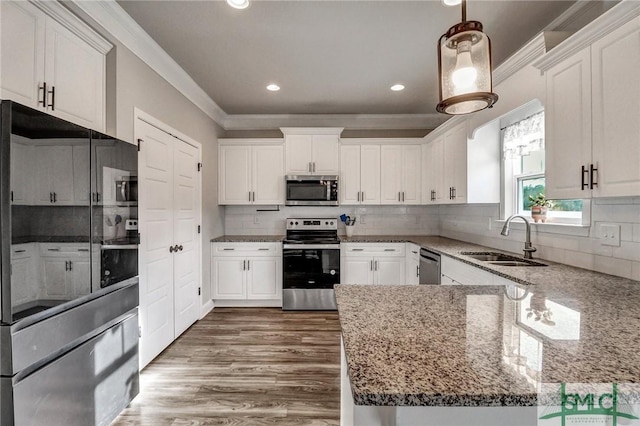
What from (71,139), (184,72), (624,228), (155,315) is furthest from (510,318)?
(184,72)

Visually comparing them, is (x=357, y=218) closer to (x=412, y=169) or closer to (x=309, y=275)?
(x=412, y=169)

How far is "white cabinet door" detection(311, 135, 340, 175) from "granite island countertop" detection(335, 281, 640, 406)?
301 cm

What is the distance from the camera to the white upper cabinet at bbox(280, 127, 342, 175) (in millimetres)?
4195

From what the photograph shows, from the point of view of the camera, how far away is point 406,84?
3309mm

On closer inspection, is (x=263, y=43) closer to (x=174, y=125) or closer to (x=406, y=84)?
(x=174, y=125)

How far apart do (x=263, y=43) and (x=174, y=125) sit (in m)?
1.19

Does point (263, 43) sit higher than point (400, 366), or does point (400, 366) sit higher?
point (263, 43)

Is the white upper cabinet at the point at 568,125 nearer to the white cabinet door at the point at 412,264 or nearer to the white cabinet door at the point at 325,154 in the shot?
the white cabinet door at the point at 412,264

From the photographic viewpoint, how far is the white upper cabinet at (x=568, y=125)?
162 centimetres

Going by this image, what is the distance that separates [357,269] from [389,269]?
416mm

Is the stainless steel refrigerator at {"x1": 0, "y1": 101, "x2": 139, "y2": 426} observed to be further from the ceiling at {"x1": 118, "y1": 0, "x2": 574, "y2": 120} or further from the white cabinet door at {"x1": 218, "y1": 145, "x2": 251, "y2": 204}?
the white cabinet door at {"x1": 218, "y1": 145, "x2": 251, "y2": 204}

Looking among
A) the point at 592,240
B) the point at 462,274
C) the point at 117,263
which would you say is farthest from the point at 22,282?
the point at 592,240

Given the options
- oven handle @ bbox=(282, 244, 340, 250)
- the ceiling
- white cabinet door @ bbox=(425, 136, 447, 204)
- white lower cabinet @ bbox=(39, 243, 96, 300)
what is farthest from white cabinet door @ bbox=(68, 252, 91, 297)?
white cabinet door @ bbox=(425, 136, 447, 204)
